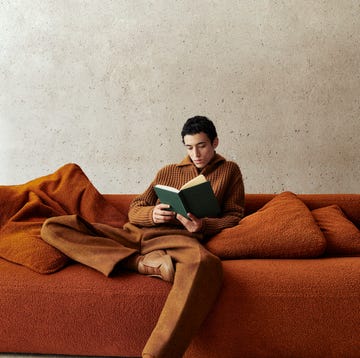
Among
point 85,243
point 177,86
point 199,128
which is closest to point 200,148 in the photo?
point 199,128

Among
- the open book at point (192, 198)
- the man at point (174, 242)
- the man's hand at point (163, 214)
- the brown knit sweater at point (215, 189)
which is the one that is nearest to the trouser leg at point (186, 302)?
the man at point (174, 242)

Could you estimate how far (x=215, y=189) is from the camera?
2.16m

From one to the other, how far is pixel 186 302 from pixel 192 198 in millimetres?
439

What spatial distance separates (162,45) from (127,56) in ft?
0.79

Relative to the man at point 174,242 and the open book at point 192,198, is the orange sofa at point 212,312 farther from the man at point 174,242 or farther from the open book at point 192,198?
the open book at point 192,198

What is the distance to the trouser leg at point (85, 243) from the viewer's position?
1.73 meters

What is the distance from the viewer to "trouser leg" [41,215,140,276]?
5.69 feet

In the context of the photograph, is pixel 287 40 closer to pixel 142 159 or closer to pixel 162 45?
pixel 162 45

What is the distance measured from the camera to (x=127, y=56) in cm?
314

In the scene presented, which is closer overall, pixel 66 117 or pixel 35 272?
pixel 35 272

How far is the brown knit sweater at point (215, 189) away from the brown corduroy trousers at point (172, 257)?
0.27 ft

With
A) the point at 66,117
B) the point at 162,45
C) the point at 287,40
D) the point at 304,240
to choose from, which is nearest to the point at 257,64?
the point at 287,40

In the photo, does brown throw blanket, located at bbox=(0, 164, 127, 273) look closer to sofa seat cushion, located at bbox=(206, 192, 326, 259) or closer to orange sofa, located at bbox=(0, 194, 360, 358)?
orange sofa, located at bbox=(0, 194, 360, 358)

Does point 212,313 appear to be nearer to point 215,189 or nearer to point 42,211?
point 215,189
